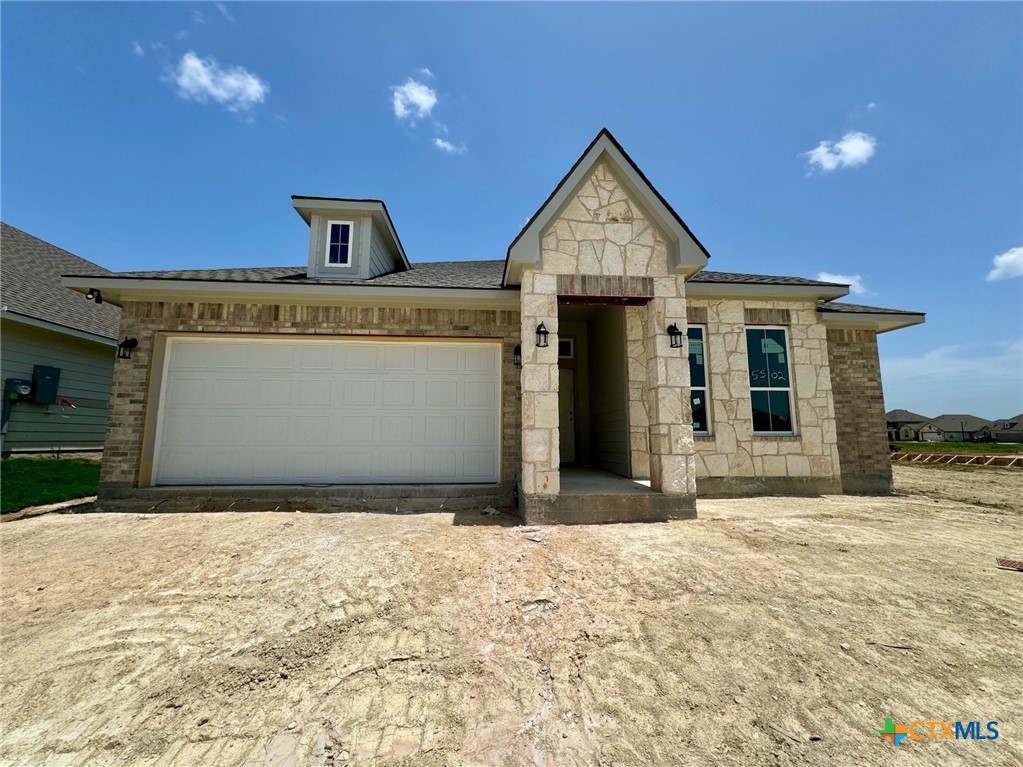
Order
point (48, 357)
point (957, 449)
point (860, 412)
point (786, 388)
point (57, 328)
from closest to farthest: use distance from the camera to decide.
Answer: point (786, 388) → point (860, 412) → point (57, 328) → point (48, 357) → point (957, 449)

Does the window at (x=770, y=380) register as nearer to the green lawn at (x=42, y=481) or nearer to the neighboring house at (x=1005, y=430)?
the green lawn at (x=42, y=481)

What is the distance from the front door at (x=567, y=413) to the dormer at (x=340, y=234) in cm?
520

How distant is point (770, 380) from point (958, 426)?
66.8 metres

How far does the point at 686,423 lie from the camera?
5816 millimetres

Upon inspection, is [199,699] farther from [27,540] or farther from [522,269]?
[522,269]

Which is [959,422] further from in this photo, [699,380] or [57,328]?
[57,328]

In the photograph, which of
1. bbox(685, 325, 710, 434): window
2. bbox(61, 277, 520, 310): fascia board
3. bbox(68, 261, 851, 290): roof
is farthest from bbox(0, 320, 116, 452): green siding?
bbox(685, 325, 710, 434): window

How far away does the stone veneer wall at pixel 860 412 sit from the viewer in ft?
26.4

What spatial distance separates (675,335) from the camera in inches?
234

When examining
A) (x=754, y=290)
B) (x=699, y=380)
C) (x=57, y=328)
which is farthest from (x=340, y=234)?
(x=754, y=290)

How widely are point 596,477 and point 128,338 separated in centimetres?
853

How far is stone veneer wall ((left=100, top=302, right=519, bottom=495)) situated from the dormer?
165 cm

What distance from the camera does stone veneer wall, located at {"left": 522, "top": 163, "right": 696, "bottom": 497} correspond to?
5621 mm

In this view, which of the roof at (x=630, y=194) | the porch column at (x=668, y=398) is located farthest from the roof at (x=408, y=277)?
the porch column at (x=668, y=398)
